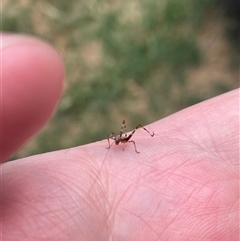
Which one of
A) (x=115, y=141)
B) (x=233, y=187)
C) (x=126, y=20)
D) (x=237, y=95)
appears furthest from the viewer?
(x=126, y=20)

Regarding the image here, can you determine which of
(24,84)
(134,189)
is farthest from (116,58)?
(24,84)

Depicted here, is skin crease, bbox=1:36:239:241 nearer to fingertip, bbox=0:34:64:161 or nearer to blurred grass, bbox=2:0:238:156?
fingertip, bbox=0:34:64:161

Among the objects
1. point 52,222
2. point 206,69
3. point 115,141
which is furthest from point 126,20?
point 52,222

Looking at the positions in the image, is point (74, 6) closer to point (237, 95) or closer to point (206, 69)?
point (206, 69)

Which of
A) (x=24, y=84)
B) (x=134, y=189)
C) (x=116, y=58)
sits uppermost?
(x=24, y=84)

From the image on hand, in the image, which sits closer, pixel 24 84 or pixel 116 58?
pixel 24 84

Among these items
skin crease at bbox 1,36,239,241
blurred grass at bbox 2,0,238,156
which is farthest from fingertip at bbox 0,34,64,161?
blurred grass at bbox 2,0,238,156

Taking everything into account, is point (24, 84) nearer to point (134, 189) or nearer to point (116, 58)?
point (134, 189)
